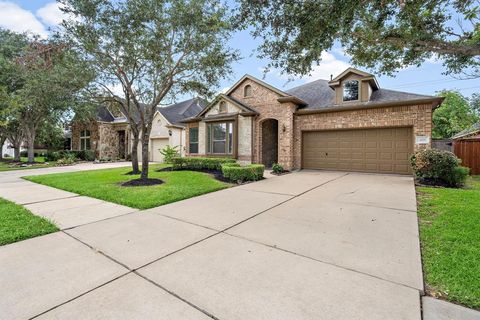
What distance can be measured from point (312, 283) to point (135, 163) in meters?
10.7

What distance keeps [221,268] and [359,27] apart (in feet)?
19.6

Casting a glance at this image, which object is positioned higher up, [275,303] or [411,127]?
[411,127]

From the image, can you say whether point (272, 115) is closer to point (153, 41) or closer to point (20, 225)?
point (153, 41)

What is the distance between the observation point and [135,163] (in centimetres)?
1132

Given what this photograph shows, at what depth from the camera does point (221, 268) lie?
9.32 feet

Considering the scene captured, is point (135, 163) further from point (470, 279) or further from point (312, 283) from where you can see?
point (470, 279)

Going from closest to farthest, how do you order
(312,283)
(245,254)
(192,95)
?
1. (312,283)
2. (245,254)
3. (192,95)

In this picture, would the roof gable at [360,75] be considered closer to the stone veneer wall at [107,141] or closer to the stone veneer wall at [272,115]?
the stone veneer wall at [272,115]

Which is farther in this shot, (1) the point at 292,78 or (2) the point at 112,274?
(1) the point at 292,78

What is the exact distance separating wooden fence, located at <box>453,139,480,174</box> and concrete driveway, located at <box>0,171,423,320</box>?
33.1 feet

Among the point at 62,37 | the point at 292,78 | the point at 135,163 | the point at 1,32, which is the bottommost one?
the point at 135,163

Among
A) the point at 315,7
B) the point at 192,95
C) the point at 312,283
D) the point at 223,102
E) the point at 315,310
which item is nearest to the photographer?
the point at 315,310

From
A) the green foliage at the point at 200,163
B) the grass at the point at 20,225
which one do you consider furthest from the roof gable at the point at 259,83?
the grass at the point at 20,225

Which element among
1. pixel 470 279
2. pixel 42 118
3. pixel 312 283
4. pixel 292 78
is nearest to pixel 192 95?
pixel 292 78
